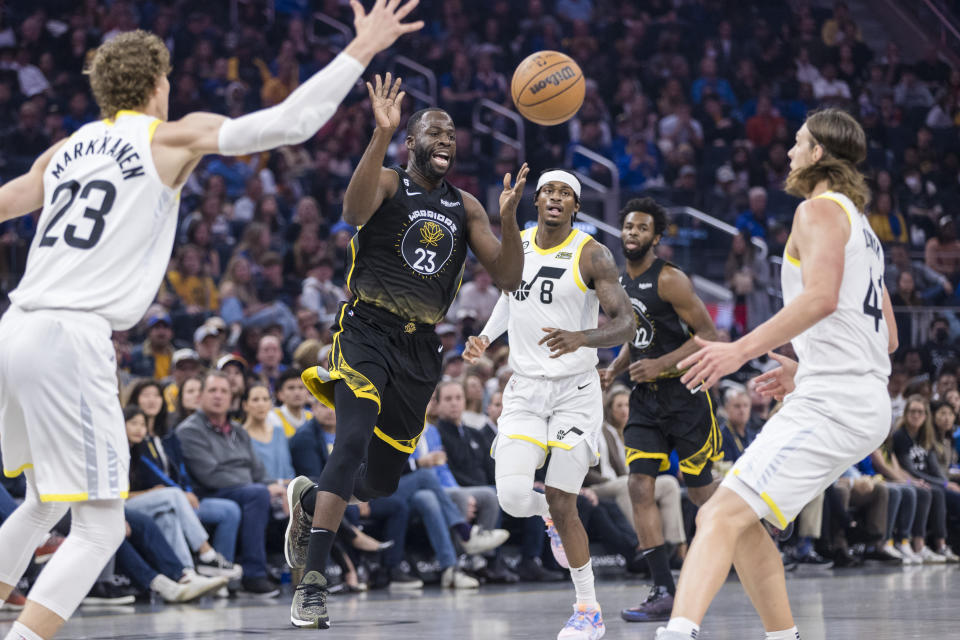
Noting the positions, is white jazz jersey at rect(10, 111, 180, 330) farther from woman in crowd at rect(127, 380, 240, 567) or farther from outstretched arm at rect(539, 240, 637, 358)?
woman in crowd at rect(127, 380, 240, 567)

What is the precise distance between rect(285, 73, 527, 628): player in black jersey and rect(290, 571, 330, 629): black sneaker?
0.28 metres

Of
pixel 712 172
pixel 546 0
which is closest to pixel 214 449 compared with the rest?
pixel 712 172

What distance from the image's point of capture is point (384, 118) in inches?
236

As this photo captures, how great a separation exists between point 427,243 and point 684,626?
3016 mm

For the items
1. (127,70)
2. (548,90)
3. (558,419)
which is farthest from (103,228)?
(548,90)

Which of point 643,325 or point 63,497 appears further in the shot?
point 643,325

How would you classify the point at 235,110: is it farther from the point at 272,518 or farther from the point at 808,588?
the point at 808,588

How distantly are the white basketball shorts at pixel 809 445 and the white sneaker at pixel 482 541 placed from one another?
656 cm

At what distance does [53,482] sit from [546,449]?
370 centimetres

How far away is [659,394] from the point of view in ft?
29.5

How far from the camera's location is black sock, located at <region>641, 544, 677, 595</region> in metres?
8.63

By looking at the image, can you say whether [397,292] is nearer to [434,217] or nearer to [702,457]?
[434,217]

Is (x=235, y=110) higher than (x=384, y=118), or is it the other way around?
(x=235, y=110)

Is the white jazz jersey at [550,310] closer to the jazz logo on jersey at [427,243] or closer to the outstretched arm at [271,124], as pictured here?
the jazz logo on jersey at [427,243]
